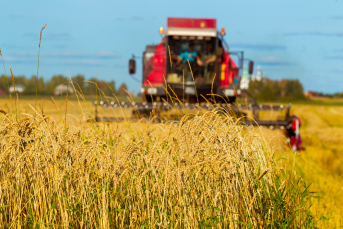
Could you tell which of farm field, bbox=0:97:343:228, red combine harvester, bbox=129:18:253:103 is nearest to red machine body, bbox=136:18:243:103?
red combine harvester, bbox=129:18:253:103

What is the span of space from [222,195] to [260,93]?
4786 centimetres

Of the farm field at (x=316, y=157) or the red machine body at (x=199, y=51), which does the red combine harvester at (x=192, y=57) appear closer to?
the red machine body at (x=199, y=51)

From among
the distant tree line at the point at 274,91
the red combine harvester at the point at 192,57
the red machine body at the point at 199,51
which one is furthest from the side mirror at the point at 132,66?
the distant tree line at the point at 274,91

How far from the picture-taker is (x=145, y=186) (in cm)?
303

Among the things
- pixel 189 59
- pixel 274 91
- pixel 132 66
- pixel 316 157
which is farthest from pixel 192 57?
pixel 274 91

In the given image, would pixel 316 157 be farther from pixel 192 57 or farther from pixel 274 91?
pixel 274 91

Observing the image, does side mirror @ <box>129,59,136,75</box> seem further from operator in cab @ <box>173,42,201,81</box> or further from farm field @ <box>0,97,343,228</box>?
farm field @ <box>0,97,343,228</box>

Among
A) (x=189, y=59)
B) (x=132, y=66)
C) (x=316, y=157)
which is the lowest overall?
(x=316, y=157)

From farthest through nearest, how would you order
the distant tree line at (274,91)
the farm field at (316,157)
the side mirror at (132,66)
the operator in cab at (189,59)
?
1. the distant tree line at (274,91)
2. the side mirror at (132,66)
3. the operator in cab at (189,59)
4. the farm field at (316,157)

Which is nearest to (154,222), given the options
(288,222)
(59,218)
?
(59,218)

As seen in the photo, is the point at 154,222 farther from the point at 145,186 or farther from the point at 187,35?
the point at 187,35

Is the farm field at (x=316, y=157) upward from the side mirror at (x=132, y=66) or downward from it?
downward

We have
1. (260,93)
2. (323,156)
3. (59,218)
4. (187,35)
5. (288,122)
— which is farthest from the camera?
(260,93)

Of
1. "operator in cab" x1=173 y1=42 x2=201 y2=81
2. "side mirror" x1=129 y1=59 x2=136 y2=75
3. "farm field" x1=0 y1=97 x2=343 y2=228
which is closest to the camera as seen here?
"farm field" x1=0 y1=97 x2=343 y2=228
